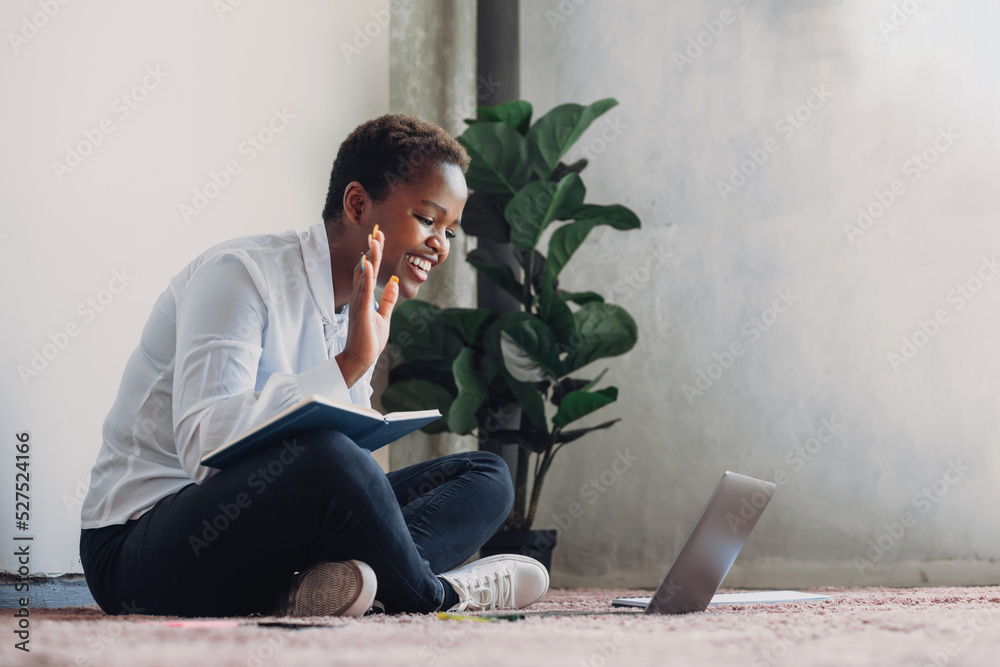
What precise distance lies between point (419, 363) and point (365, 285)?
1.18 metres

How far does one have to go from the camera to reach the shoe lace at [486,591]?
1.14m

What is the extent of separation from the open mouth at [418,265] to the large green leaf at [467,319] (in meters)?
0.83

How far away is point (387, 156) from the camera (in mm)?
1337

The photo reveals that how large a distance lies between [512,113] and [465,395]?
766mm

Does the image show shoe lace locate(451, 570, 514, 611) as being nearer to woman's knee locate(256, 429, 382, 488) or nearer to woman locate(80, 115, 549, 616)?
woman locate(80, 115, 549, 616)

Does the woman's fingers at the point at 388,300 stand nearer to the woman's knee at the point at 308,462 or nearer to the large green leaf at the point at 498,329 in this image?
the woman's knee at the point at 308,462

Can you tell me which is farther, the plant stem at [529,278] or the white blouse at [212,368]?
the plant stem at [529,278]

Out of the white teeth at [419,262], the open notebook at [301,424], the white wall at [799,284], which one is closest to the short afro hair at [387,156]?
the white teeth at [419,262]

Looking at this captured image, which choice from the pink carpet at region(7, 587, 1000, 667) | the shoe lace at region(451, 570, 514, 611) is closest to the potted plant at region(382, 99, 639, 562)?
the shoe lace at region(451, 570, 514, 611)

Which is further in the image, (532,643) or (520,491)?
(520,491)

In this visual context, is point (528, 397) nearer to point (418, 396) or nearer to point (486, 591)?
point (418, 396)

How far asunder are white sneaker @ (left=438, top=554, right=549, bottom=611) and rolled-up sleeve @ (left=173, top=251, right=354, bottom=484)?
0.31 metres

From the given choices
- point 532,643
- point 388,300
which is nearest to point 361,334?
point 388,300

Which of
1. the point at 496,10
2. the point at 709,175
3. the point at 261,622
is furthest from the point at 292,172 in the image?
the point at 261,622
